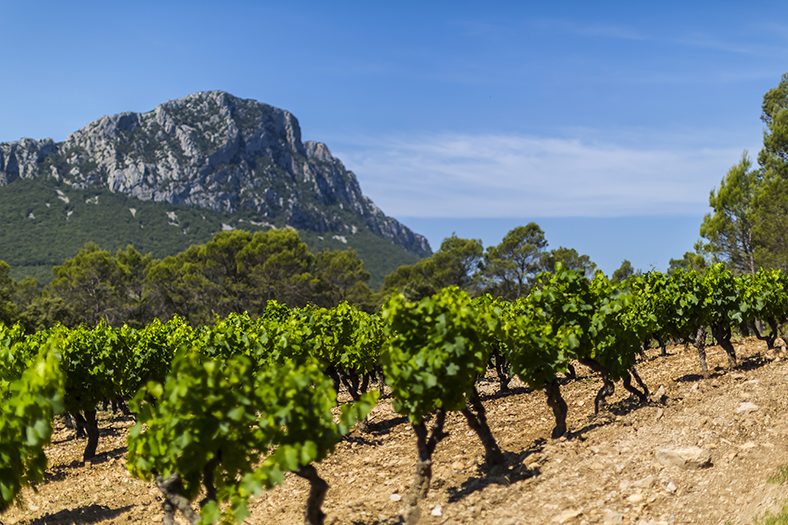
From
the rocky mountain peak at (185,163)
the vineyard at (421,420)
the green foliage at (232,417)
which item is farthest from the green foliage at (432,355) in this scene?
the rocky mountain peak at (185,163)

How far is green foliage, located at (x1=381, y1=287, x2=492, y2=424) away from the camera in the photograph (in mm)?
7727

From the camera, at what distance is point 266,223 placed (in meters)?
169

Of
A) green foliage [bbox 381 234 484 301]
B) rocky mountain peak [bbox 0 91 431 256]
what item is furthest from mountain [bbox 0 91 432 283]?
green foliage [bbox 381 234 484 301]

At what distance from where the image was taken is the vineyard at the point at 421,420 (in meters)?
6.21

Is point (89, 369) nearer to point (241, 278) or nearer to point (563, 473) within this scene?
point (563, 473)

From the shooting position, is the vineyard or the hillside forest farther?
the hillside forest

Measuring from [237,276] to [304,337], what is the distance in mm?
40731

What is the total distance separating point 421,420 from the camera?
795cm

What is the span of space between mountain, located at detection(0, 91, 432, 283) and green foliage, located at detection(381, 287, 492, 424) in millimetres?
133056

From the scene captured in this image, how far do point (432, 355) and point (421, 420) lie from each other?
103 cm

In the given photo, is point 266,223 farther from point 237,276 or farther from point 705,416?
point 705,416

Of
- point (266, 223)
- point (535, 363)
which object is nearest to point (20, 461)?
point (535, 363)

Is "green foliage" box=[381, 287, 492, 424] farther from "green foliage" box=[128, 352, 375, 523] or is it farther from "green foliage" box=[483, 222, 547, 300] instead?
"green foliage" box=[483, 222, 547, 300]

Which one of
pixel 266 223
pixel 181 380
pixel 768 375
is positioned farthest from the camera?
pixel 266 223
